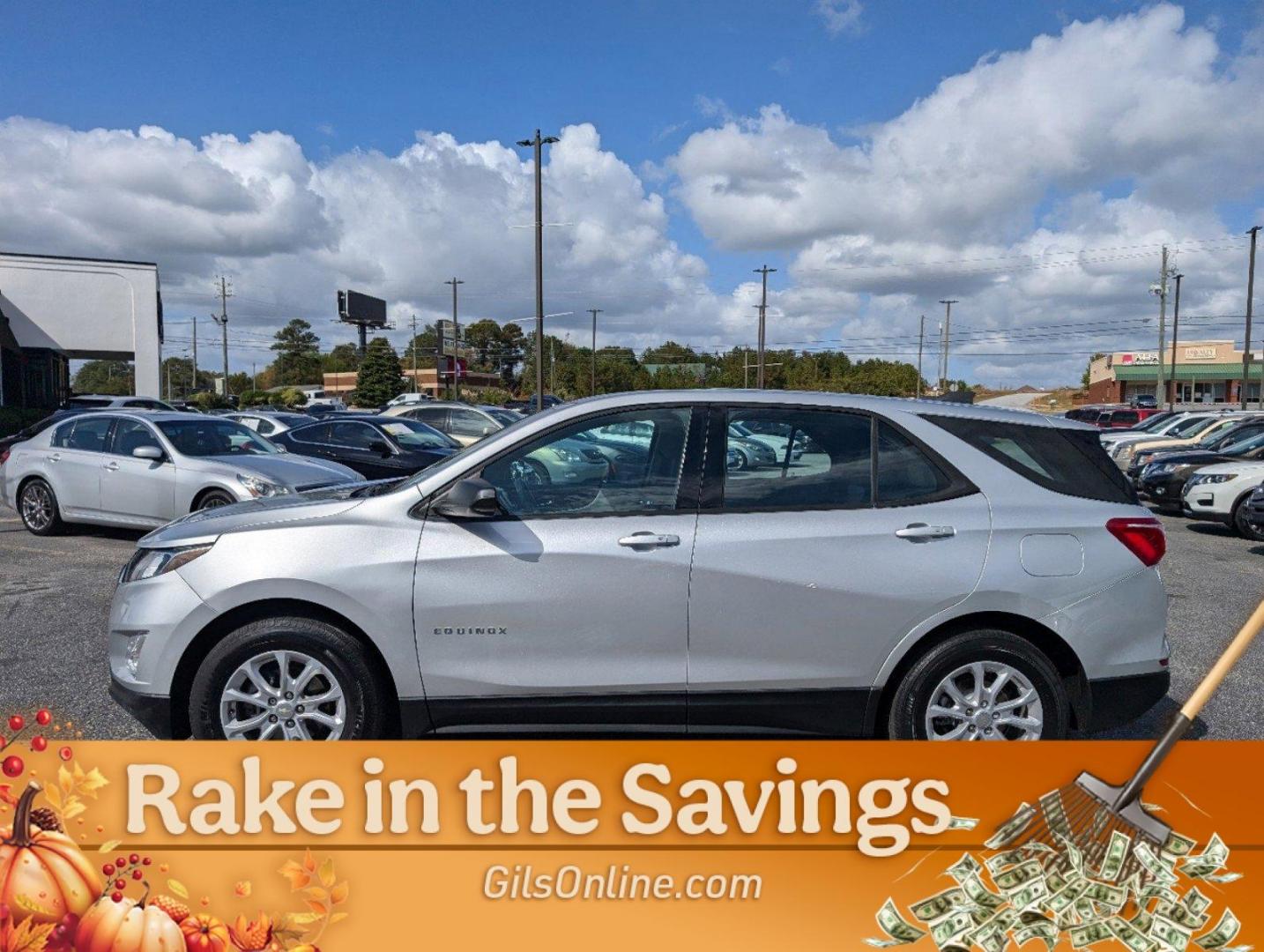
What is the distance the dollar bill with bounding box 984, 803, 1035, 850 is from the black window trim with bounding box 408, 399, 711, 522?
1548 millimetres

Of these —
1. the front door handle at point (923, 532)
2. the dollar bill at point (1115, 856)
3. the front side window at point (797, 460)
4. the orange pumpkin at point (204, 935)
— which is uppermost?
the front side window at point (797, 460)

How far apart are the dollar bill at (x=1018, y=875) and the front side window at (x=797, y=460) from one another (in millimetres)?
1455

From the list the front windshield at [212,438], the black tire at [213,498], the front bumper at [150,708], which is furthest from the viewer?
the front windshield at [212,438]

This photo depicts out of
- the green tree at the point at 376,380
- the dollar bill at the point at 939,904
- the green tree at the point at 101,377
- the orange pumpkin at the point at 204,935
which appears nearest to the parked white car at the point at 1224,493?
the dollar bill at the point at 939,904

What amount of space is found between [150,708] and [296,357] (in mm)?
132957

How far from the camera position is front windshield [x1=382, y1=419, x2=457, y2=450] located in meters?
14.9

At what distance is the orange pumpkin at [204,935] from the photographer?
2727mm

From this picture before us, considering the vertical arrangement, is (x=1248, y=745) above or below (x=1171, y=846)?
above

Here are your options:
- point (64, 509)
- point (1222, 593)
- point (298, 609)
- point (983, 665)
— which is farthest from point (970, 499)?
point (64, 509)

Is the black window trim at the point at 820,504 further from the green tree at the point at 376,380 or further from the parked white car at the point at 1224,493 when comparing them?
the green tree at the point at 376,380

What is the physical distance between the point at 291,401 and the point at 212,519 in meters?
70.2

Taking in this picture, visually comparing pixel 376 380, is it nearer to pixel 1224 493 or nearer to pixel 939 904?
pixel 1224 493

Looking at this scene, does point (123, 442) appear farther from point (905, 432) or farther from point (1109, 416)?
point (1109, 416)

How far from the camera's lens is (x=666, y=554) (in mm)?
3658
